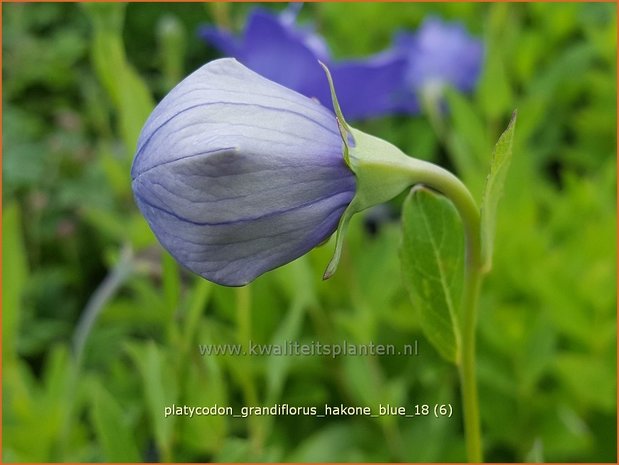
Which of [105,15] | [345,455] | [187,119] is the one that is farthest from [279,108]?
[345,455]

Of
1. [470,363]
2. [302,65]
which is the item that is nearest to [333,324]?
[302,65]

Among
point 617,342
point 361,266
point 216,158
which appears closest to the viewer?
point 216,158

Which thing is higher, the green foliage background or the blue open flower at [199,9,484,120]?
the blue open flower at [199,9,484,120]

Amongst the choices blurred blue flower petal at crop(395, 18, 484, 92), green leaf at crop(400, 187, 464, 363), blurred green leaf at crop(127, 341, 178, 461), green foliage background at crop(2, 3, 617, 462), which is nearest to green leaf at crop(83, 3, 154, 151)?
green foliage background at crop(2, 3, 617, 462)

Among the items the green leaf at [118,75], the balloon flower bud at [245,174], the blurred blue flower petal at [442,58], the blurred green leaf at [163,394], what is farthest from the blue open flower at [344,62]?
the balloon flower bud at [245,174]

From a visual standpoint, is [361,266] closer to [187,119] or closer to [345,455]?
[345,455]

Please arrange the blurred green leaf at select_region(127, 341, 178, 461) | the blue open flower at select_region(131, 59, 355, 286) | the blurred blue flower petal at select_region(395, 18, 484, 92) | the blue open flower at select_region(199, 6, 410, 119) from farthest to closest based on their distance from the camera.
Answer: the blurred blue flower petal at select_region(395, 18, 484, 92)
the blue open flower at select_region(199, 6, 410, 119)
the blurred green leaf at select_region(127, 341, 178, 461)
the blue open flower at select_region(131, 59, 355, 286)

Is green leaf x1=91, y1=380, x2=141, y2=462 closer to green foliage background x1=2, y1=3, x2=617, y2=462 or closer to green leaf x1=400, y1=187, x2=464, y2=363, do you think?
green foliage background x1=2, y1=3, x2=617, y2=462

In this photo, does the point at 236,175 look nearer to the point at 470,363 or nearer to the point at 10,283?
the point at 470,363
